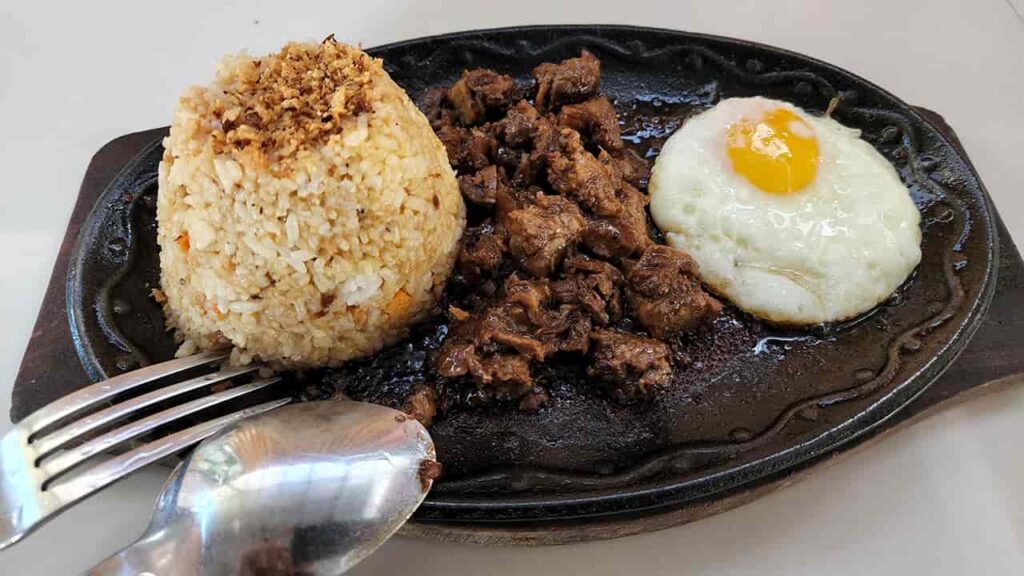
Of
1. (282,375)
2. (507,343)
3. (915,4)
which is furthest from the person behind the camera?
(915,4)

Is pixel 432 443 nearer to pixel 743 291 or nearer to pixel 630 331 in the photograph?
pixel 630 331

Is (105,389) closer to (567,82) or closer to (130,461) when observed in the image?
(130,461)

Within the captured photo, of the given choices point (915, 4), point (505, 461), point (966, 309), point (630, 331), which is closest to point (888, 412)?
point (966, 309)

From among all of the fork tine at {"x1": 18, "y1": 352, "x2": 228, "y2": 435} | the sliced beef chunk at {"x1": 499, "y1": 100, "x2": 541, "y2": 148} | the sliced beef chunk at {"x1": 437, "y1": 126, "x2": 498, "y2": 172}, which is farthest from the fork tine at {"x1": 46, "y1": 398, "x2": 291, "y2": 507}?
the sliced beef chunk at {"x1": 499, "y1": 100, "x2": 541, "y2": 148}

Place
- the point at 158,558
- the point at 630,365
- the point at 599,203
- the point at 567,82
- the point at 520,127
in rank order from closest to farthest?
the point at 158,558, the point at 630,365, the point at 599,203, the point at 520,127, the point at 567,82

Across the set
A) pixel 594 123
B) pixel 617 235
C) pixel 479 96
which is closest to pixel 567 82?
pixel 594 123

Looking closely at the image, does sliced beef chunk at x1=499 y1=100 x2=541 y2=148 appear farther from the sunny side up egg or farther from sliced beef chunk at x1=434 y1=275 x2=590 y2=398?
sliced beef chunk at x1=434 y1=275 x2=590 y2=398
